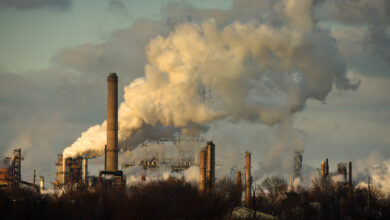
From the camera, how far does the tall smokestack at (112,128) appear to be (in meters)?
83.9

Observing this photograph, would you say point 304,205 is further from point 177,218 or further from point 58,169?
point 58,169

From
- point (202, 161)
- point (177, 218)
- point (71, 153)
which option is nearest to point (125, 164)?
point (71, 153)

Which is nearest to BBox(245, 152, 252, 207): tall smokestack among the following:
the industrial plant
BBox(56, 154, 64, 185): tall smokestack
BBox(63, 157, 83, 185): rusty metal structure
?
the industrial plant

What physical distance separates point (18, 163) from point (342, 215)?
3969 cm

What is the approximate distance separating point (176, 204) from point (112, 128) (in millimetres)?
19285

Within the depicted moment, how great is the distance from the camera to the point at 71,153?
88.9 metres

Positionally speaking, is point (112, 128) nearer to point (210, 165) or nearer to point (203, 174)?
point (210, 165)

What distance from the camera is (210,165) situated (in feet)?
266

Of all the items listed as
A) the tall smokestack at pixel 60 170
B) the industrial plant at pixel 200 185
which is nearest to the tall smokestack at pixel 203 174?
the industrial plant at pixel 200 185

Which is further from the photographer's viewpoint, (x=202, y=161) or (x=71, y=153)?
(x=71, y=153)

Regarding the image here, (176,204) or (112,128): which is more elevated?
(112,128)

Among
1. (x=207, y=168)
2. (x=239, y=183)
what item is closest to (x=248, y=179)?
(x=239, y=183)

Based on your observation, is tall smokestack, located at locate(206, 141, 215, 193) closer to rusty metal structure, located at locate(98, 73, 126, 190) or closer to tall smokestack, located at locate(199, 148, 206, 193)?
tall smokestack, located at locate(199, 148, 206, 193)

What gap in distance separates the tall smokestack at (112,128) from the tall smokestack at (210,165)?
10.7 meters
